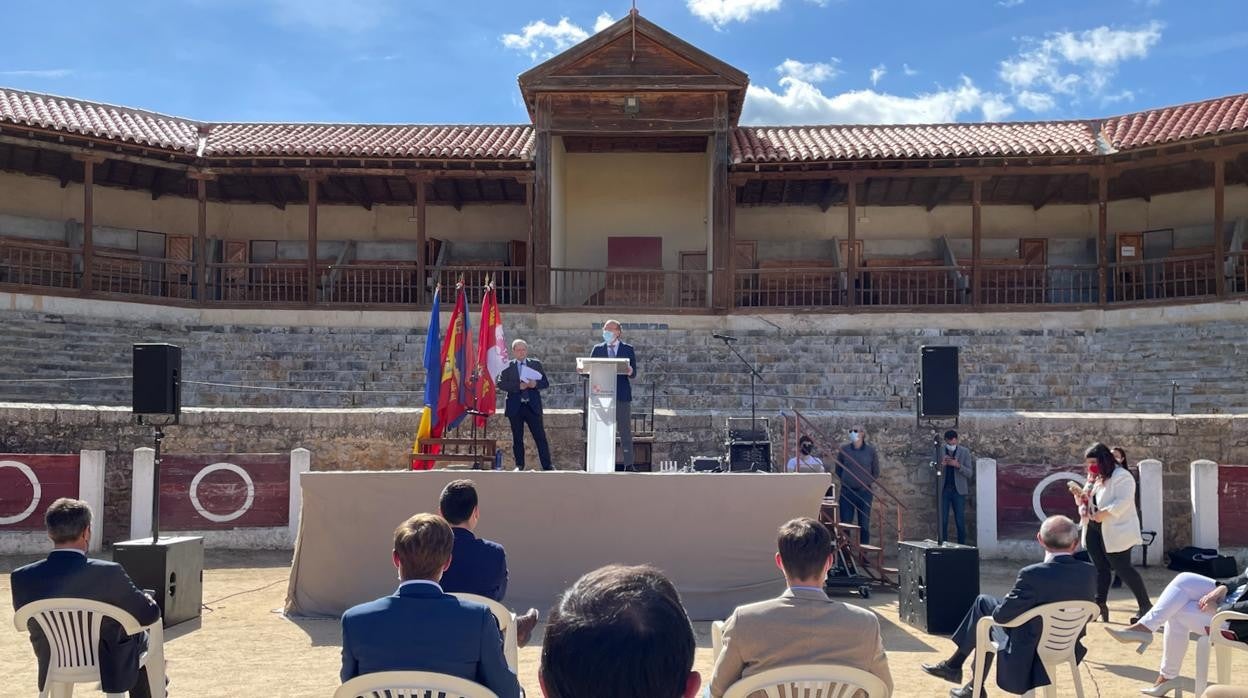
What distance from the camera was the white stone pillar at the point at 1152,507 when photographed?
964cm

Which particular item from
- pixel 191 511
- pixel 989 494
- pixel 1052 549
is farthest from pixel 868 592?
pixel 191 511

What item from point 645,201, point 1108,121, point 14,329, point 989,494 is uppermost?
point 1108,121

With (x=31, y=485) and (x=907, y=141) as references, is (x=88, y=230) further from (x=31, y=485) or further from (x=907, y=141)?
(x=907, y=141)

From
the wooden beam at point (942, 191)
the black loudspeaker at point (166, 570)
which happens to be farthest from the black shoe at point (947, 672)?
the wooden beam at point (942, 191)

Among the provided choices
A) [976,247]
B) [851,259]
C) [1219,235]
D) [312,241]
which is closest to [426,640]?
[851,259]

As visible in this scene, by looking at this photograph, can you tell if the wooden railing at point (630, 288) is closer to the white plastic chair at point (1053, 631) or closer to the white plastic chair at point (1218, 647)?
the white plastic chair at point (1218, 647)

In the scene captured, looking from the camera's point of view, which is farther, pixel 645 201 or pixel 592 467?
pixel 645 201

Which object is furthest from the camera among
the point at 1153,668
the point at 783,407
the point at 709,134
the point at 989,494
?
the point at 709,134

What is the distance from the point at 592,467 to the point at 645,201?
11560 millimetres

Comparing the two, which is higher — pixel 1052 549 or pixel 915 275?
pixel 915 275

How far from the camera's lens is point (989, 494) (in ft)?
32.4

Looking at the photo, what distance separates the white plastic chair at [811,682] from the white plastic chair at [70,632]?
273 centimetres

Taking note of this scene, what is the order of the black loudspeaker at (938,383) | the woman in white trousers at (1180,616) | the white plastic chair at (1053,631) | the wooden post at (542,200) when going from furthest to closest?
the wooden post at (542,200), the black loudspeaker at (938,383), the woman in white trousers at (1180,616), the white plastic chair at (1053,631)

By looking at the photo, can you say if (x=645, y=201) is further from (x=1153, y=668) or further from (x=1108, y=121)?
(x=1153, y=668)
